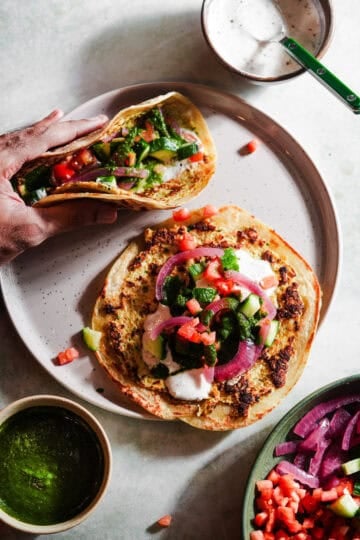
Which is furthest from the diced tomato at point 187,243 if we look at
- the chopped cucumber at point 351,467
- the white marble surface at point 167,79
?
the chopped cucumber at point 351,467

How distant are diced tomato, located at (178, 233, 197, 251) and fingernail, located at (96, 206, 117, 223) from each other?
0.46m

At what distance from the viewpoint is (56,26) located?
5031 mm

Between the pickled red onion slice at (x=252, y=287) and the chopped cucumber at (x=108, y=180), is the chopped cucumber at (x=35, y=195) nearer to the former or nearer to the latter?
the chopped cucumber at (x=108, y=180)

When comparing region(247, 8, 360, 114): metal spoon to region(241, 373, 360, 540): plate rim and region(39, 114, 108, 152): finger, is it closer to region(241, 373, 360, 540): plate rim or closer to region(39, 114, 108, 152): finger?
region(39, 114, 108, 152): finger

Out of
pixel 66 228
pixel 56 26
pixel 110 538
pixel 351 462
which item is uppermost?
pixel 56 26

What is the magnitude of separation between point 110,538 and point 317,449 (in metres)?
1.48

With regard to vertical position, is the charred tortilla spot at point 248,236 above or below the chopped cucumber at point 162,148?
below

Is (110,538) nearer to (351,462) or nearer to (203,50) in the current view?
(351,462)

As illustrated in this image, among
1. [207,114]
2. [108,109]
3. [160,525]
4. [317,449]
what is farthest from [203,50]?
[160,525]

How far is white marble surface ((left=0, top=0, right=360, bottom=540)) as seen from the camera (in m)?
4.69

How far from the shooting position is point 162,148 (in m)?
4.55

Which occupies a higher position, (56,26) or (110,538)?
(56,26)

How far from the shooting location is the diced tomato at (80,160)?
4449 mm

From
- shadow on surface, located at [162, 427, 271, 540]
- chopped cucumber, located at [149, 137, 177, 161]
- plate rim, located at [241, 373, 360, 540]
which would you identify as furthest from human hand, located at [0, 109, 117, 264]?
shadow on surface, located at [162, 427, 271, 540]
